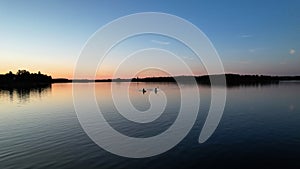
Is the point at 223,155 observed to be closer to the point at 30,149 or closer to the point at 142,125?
the point at 142,125

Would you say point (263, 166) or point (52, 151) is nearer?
point (263, 166)

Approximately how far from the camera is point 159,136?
3438 cm

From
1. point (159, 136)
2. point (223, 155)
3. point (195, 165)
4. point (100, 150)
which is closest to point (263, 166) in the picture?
point (223, 155)

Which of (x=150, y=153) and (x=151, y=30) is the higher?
(x=151, y=30)

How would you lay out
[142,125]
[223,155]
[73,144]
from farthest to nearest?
[142,125], [73,144], [223,155]

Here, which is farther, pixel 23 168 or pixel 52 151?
pixel 52 151

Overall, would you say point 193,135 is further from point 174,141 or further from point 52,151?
point 52,151

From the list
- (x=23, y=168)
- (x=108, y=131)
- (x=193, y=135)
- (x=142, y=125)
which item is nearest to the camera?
(x=23, y=168)

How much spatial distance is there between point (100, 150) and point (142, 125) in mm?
15643

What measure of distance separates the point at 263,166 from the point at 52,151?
2310cm

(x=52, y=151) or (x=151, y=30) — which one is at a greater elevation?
(x=151, y=30)

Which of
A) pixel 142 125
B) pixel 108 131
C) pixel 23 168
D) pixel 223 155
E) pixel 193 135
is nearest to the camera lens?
pixel 23 168

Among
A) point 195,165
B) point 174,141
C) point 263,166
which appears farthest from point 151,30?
point 263,166

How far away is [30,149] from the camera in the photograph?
Result: 28.0 metres
